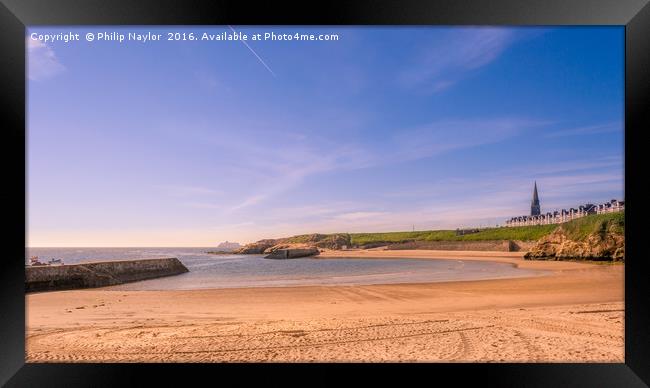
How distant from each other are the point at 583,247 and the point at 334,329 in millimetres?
20308

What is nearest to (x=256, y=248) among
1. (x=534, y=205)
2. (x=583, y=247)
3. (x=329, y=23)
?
(x=583, y=247)

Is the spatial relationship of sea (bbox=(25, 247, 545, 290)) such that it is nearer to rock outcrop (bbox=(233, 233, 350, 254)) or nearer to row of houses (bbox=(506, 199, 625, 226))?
rock outcrop (bbox=(233, 233, 350, 254))

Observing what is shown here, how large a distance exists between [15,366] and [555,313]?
7.09 metres

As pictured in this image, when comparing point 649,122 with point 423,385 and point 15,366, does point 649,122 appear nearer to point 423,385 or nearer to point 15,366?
point 423,385

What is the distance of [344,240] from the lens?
5375cm

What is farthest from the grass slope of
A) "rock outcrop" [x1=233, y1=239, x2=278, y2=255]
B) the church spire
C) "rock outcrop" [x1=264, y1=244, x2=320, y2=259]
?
the church spire

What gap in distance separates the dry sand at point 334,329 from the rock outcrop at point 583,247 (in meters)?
12.6

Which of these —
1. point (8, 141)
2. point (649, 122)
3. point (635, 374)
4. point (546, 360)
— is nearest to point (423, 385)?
point (546, 360)

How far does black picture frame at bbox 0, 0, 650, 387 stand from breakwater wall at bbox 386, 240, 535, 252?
3596 cm

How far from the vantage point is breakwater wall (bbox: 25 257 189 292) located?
9781 mm

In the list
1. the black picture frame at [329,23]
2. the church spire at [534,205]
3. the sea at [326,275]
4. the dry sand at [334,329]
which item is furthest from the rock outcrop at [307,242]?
the black picture frame at [329,23]

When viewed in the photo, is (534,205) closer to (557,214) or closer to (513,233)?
(557,214)

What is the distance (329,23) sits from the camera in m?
3.37

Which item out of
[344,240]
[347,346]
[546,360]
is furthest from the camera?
[344,240]
